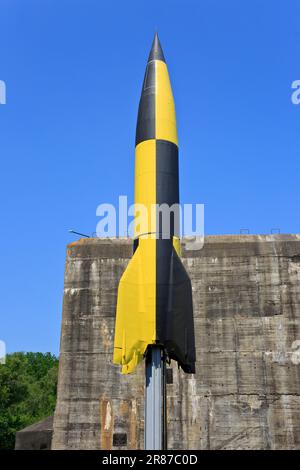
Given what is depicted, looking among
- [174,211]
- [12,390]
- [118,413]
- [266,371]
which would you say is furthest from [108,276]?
[12,390]

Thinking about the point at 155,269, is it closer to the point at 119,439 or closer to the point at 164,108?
the point at 164,108

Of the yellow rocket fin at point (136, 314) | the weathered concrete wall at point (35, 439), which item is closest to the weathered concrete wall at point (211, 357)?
the weathered concrete wall at point (35, 439)

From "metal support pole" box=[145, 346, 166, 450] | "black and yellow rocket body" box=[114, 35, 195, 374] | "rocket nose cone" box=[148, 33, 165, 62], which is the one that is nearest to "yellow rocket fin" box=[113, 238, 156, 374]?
"black and yellow rocket body" box=[114, 35, 195, 374]

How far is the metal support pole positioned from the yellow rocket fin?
0.35 m

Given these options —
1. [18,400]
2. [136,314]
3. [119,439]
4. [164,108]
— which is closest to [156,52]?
[164,108]

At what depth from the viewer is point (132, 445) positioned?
23.6m

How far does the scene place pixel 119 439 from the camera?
2373 cm

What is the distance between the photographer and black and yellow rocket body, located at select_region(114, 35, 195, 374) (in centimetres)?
1252

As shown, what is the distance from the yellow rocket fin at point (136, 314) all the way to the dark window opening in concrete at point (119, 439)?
12.7m

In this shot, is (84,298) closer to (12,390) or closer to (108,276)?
(108,276)

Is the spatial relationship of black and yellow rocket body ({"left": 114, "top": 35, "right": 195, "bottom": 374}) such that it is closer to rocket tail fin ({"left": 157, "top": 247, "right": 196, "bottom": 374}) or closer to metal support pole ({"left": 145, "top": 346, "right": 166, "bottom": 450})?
rocket tail fin ({"left": 157, "top": 247, "right": 196, "bottom": 374})

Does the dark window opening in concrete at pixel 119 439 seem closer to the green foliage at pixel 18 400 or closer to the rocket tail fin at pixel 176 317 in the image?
the rocket tail fin at pixel 176 317

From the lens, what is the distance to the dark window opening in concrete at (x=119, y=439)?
931 inches

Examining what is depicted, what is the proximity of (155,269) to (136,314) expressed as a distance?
1.30 meters
